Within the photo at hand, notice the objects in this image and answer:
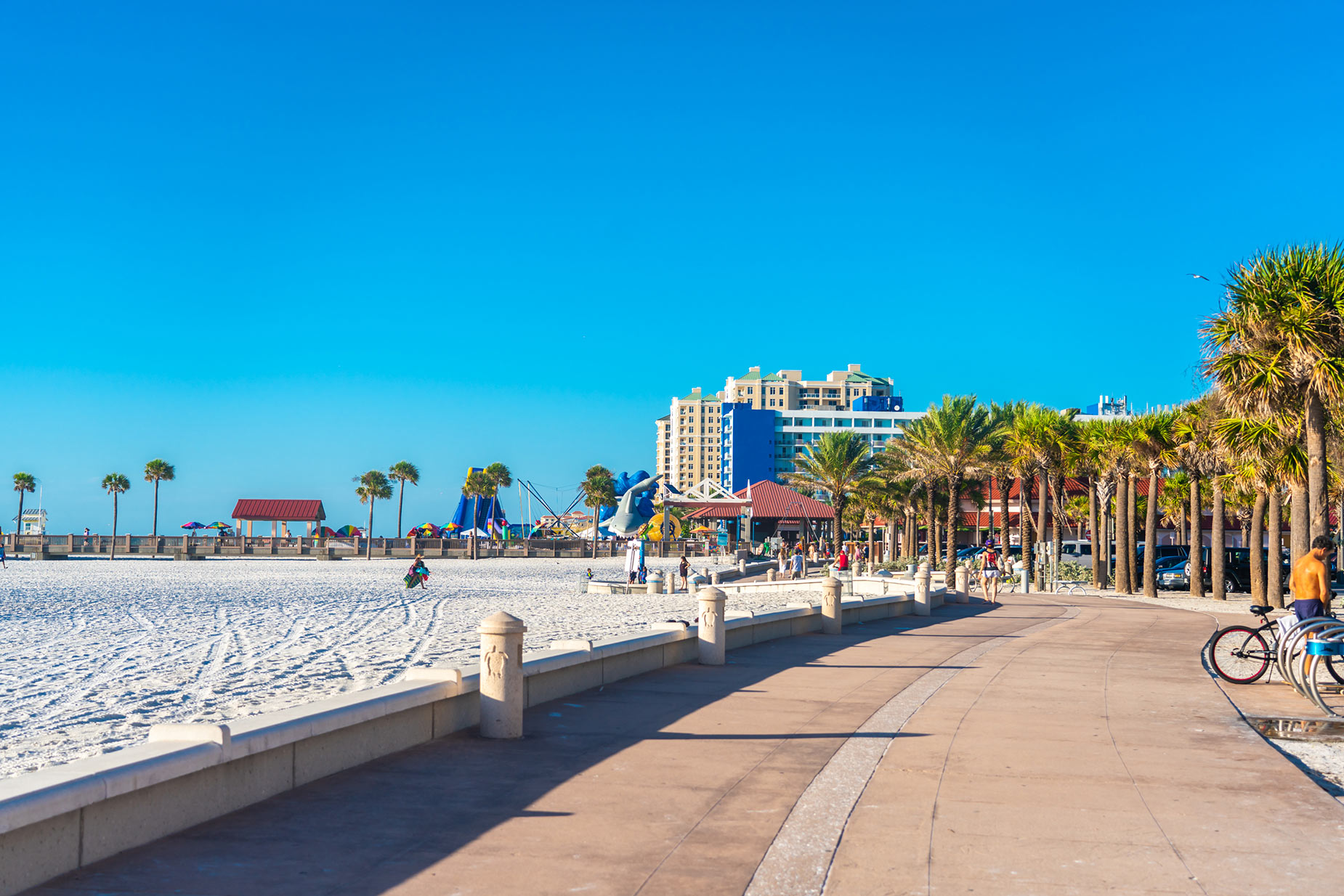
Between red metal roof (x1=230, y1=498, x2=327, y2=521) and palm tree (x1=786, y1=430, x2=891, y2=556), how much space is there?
45.6 metres

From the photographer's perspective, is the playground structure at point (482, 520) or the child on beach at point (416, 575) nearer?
the child on beach at point (416, 575)

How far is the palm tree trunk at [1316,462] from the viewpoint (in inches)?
811

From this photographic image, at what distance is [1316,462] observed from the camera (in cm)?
2105

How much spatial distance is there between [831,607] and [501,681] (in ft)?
36.0

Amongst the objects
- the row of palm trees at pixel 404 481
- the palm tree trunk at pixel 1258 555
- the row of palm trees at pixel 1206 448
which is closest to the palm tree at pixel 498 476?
the row of palm trees at pixel 404 481

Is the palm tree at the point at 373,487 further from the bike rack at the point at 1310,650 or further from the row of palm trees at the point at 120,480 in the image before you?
the bike rack at the point at 1310,650

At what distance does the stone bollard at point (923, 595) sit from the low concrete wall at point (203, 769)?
1646cm

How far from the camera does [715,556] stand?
83.3 m

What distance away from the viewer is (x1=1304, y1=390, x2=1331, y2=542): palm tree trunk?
67.6ft

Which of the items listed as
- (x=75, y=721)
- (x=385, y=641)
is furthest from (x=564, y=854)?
(x=385, y=641)

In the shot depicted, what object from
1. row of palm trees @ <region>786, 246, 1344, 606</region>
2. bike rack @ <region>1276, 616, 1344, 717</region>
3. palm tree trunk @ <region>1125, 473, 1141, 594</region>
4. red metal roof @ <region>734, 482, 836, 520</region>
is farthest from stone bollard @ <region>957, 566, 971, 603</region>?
red metal roof @ <region>734, 482, 836, 520</region>

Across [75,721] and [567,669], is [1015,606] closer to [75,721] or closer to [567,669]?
[567,669]

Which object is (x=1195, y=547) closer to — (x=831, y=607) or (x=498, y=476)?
(x=831, y=607)

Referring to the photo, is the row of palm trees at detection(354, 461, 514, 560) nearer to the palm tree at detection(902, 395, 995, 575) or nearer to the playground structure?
the playground structure
